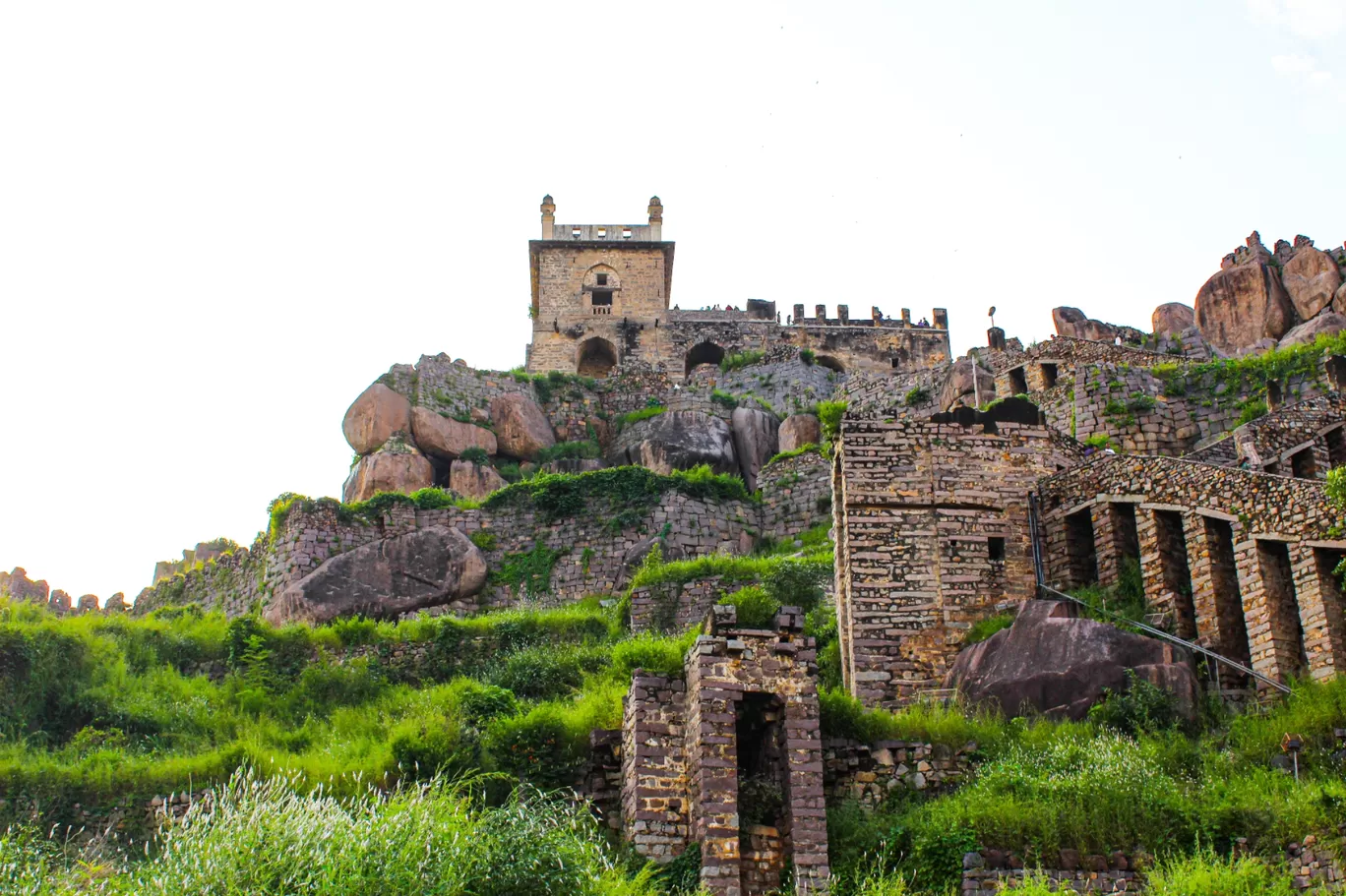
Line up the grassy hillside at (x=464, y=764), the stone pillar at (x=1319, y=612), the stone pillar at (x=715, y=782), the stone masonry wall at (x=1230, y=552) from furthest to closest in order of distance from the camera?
1. the stone masonry wall at (x=1230, y=552)
2. the stone pillar at (x=1319, y=612)
3. the stone pillar at (x=715, y=782)
4. the grassy hillside at (x=464, y=764)

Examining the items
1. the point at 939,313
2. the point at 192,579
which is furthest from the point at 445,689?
the point at 939,313

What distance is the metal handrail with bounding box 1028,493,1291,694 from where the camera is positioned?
785 inches

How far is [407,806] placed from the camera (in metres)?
16.2

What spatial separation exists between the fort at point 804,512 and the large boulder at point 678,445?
12 cm

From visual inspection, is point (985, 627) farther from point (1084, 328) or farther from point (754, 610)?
point (1084, 328)

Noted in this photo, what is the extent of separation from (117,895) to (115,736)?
9859mm

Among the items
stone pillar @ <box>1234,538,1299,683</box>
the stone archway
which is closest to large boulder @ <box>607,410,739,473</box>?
the stone archway

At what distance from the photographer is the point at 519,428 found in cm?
4112

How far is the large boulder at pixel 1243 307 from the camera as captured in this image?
42.1 meters

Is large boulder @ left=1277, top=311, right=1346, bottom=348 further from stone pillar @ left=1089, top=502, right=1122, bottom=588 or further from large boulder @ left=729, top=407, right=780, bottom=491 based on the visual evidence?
stone pillar @ left=1089, top=502, right=1122, bottom=588

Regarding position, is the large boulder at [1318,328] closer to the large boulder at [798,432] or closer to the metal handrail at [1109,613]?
the large boulder at [798,432]

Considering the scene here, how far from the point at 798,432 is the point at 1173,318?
12.4m

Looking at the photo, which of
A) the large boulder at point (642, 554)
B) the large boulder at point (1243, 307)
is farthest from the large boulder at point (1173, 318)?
the large boulder at point (642, 554)

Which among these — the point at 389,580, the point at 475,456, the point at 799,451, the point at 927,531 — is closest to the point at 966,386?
the point at 799,451
